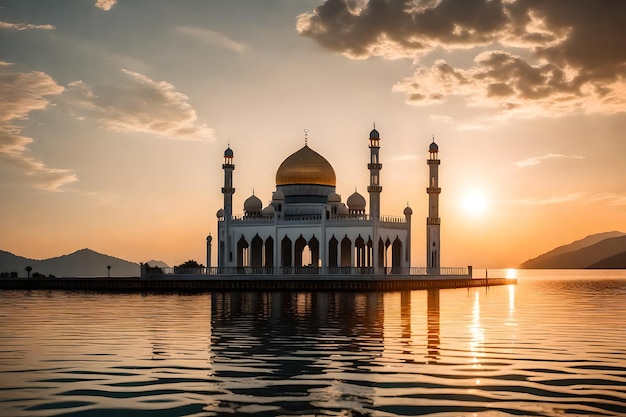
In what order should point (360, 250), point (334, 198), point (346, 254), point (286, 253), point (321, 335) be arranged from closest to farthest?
1. point (321, 335)
2. point (334, 198)
3. point (346, 254)
4. point (360, 250)
5. point (286, 253)

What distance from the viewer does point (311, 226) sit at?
71812 mm

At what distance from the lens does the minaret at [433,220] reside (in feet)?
243

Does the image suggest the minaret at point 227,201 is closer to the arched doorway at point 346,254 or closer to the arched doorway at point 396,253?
the arched doorway at point 346,254

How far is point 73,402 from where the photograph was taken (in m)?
14.2

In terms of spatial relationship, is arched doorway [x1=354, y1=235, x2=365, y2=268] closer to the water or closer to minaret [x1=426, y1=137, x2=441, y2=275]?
minaret [x1=426, y1=137, x2=441, y2=275]

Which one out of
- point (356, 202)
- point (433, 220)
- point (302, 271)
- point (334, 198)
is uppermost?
point (334, 198)

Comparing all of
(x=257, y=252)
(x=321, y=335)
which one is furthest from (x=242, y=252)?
(x=321, y=335)

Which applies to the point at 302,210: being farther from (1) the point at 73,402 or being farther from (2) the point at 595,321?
(1) the point at 73,402

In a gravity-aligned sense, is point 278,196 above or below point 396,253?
above

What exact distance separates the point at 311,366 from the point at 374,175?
2119 inches

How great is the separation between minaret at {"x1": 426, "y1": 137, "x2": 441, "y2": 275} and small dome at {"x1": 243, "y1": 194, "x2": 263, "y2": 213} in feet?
49.2

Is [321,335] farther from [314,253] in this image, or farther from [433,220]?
[314,253]

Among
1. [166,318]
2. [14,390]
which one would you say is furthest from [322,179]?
[14,390]

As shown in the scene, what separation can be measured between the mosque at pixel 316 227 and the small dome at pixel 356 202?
9 centimetres
